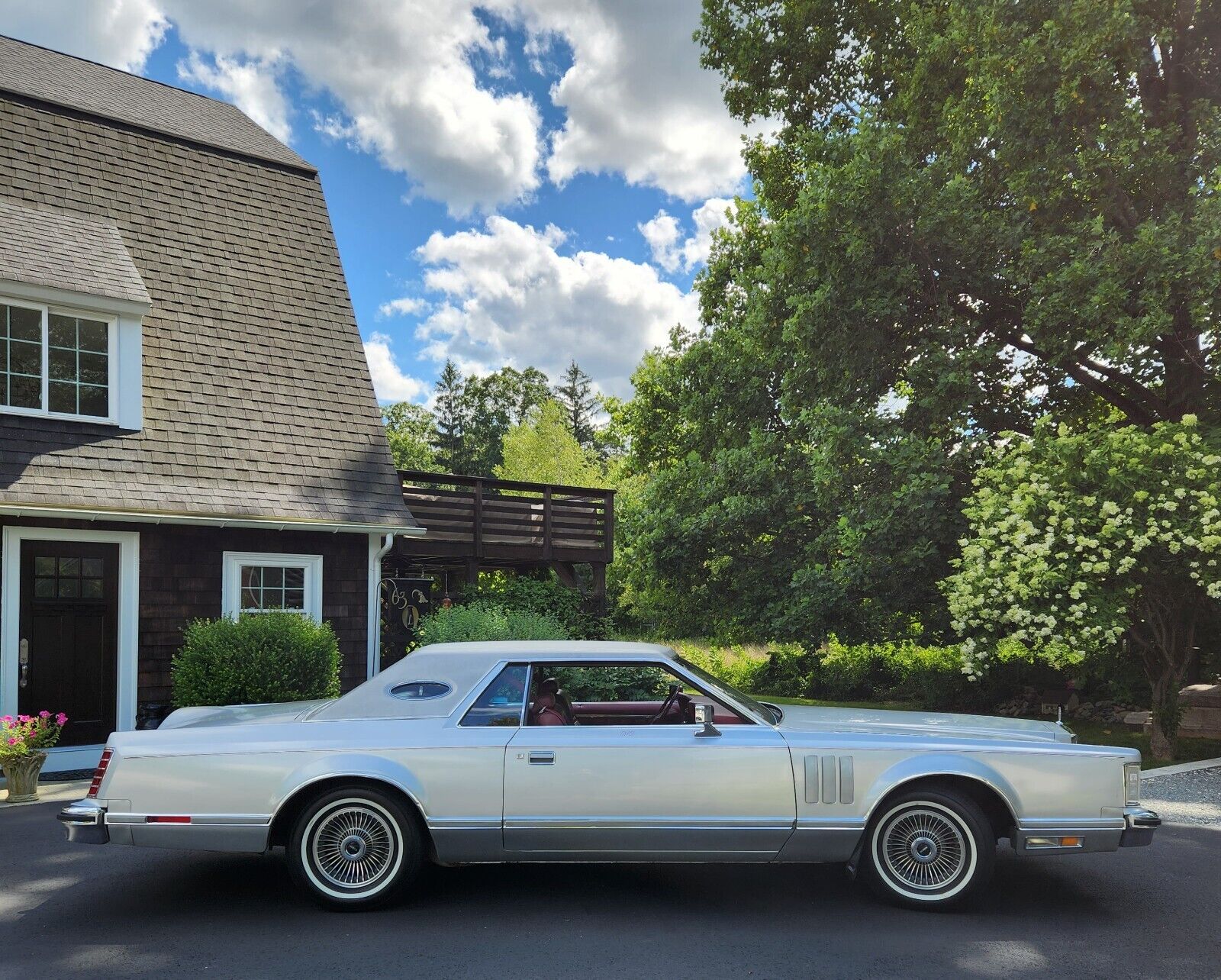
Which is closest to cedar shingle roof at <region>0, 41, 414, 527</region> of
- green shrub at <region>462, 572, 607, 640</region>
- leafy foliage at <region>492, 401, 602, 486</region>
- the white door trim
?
the white door trim

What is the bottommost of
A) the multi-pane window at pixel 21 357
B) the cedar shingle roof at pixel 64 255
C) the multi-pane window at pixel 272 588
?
the multi-pane window at pixel 272 588

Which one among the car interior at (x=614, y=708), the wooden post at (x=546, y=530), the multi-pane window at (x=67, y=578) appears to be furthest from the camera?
the wooden post at (x=546, y=530)

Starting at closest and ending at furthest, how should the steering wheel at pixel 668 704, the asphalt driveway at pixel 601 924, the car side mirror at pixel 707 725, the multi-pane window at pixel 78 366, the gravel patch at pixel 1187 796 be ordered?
the asphalt driveway at pixel 601 924 < the car side mirror at pixel 707 725 < the steering wheel at pixel 668 704 < the gravel patch at pixel 1187 796 < the multi-pane window at pixel 78 366

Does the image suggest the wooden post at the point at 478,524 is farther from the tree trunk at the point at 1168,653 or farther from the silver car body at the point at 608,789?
the silver car body at the point at 608,789

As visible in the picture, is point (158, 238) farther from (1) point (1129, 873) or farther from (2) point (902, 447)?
(1) point (1129, 873)

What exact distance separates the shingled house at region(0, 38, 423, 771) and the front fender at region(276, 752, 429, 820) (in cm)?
611

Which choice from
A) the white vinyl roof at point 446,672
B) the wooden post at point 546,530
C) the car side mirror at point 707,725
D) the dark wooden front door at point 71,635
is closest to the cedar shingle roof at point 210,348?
the dark wooden front door at point 71,635

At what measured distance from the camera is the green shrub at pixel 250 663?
387 inches

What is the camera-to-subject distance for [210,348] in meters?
12.2

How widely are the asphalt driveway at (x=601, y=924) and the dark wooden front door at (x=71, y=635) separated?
4.08m

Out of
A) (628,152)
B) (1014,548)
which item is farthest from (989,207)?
(628,152)

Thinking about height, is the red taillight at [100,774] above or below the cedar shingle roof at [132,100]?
below

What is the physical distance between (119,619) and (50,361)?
9.67 feet

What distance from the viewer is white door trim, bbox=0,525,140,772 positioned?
384 inches
